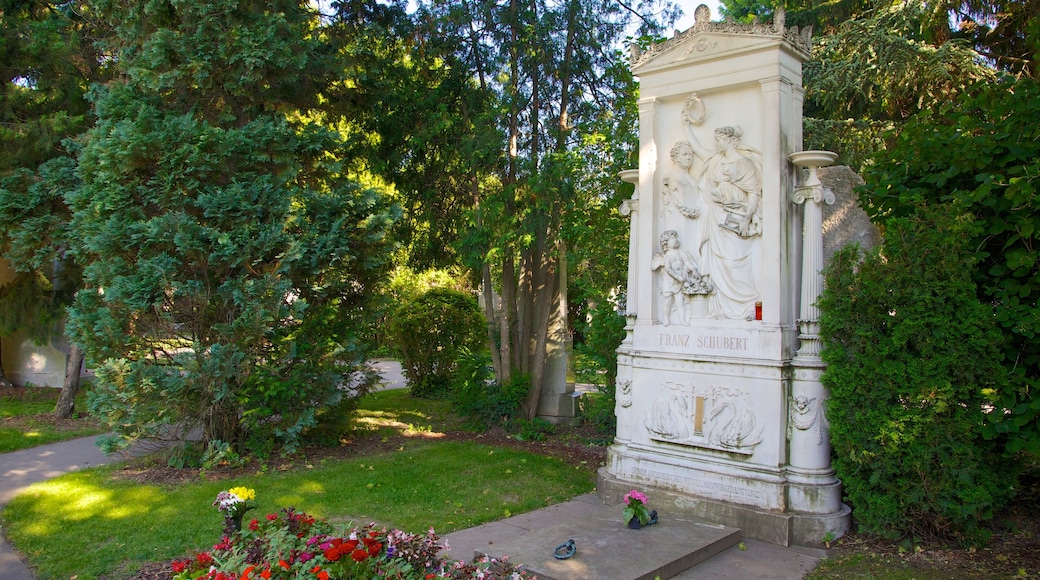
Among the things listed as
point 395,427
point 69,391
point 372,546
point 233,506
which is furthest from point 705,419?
point 69,391

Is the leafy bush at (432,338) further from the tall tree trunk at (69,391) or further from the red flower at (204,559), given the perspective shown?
the red flower at (204,559)

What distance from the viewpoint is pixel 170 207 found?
28.0ft

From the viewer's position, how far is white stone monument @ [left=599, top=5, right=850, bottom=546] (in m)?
6.07

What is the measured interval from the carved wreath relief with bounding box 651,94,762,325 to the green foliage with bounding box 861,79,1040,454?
3.75 feet

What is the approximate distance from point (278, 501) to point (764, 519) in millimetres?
4567

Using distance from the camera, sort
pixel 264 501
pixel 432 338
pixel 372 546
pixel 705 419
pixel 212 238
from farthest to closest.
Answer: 1. pixel 432 338
2. pixel 212 238
3. pixel 264 501
4. pixel 705 419
5. pixel 372 546

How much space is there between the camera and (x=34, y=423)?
11.3 meters

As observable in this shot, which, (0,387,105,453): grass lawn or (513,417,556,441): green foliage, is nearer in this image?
(0,387,105,453): grass lawn

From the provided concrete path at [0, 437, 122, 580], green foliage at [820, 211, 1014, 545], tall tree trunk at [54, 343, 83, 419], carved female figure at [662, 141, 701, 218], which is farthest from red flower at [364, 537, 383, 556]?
tall tree trunk at [54, 343, 83, 419]

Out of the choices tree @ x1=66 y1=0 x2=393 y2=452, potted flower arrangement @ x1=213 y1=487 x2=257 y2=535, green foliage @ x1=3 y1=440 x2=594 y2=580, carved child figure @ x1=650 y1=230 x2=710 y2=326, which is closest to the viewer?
potted flower arrangement @ x1=213 y1=487 x2=257 y2=535

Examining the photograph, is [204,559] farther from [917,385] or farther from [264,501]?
[917,385]

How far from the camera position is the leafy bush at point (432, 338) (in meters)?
14.8

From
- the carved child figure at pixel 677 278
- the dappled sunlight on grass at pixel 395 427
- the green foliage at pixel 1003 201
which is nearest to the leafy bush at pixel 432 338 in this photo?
the dappled sunlight on grass at pixel 395 427

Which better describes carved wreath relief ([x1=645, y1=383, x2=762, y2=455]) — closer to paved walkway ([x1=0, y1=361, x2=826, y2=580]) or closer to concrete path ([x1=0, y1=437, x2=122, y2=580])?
paved walkway ([x1=0, y1=361, x2=826, y2=580])
